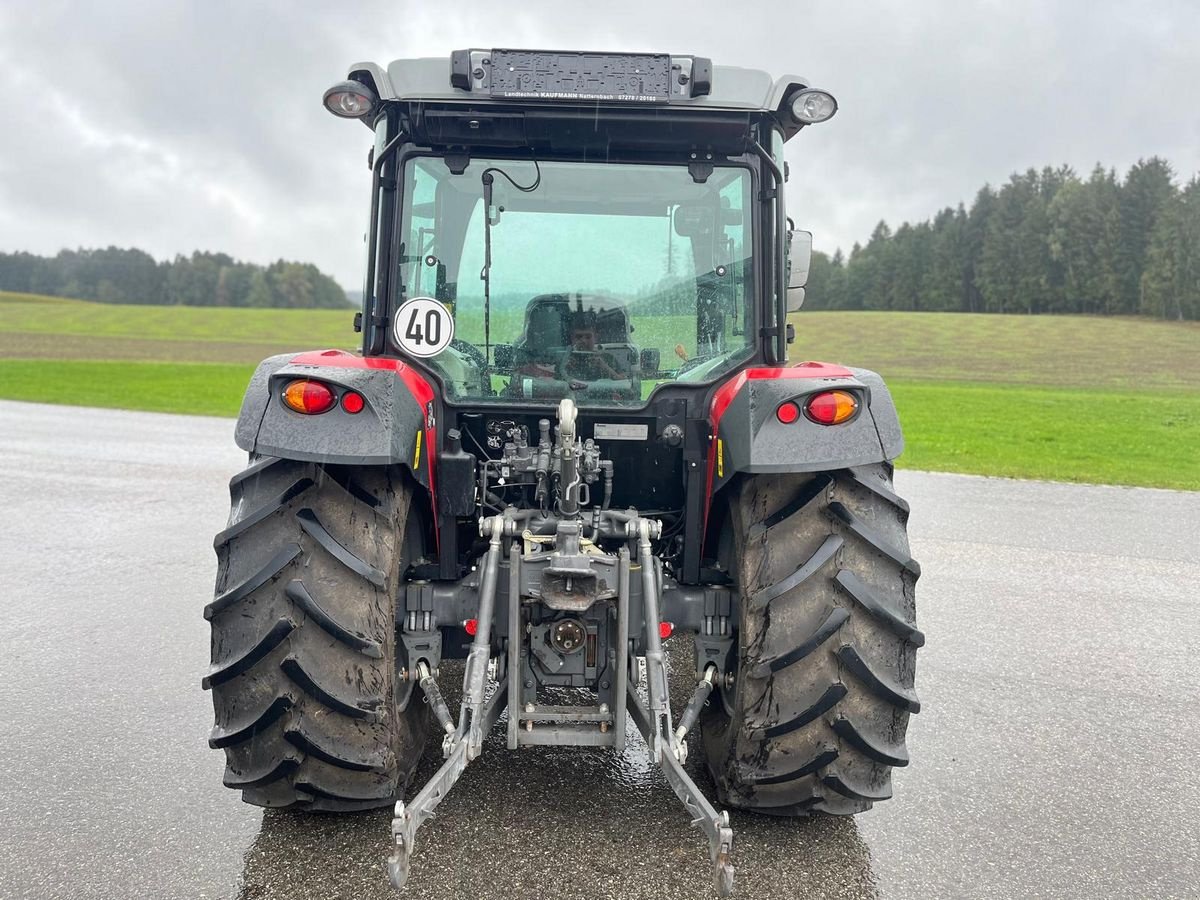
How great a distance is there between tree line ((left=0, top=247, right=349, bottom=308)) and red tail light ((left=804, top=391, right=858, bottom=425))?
282 ft

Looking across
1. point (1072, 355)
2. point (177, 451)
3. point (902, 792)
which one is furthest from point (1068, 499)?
point (1072, 355)

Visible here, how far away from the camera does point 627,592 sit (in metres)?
2.51

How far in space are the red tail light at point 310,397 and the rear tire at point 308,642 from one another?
0.59 ft

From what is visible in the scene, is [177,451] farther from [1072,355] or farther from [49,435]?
[1072,355]

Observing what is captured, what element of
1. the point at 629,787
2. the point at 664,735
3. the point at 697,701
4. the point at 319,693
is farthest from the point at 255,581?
the point at 629,787

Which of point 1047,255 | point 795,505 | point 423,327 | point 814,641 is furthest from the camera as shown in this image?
point 1047,255

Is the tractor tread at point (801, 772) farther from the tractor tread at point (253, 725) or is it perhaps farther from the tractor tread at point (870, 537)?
the tractor tread at point (253, 725)

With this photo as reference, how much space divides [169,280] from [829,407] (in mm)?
95281

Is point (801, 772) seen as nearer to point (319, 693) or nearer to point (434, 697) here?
point (434, 697)

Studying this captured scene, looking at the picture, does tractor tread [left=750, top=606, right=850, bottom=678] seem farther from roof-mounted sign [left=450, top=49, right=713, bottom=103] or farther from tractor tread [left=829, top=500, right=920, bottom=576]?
roof-mounted sign [left=450, top=49, right=713, bottom=103]

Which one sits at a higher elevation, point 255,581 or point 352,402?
point 352,402

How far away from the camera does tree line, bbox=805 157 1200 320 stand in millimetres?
52469

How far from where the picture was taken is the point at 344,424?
8.19 feet

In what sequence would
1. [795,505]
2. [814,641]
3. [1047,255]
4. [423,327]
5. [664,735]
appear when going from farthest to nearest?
[1047,255] < [423,327] < [795,505] < [814,641] < [664,735]
